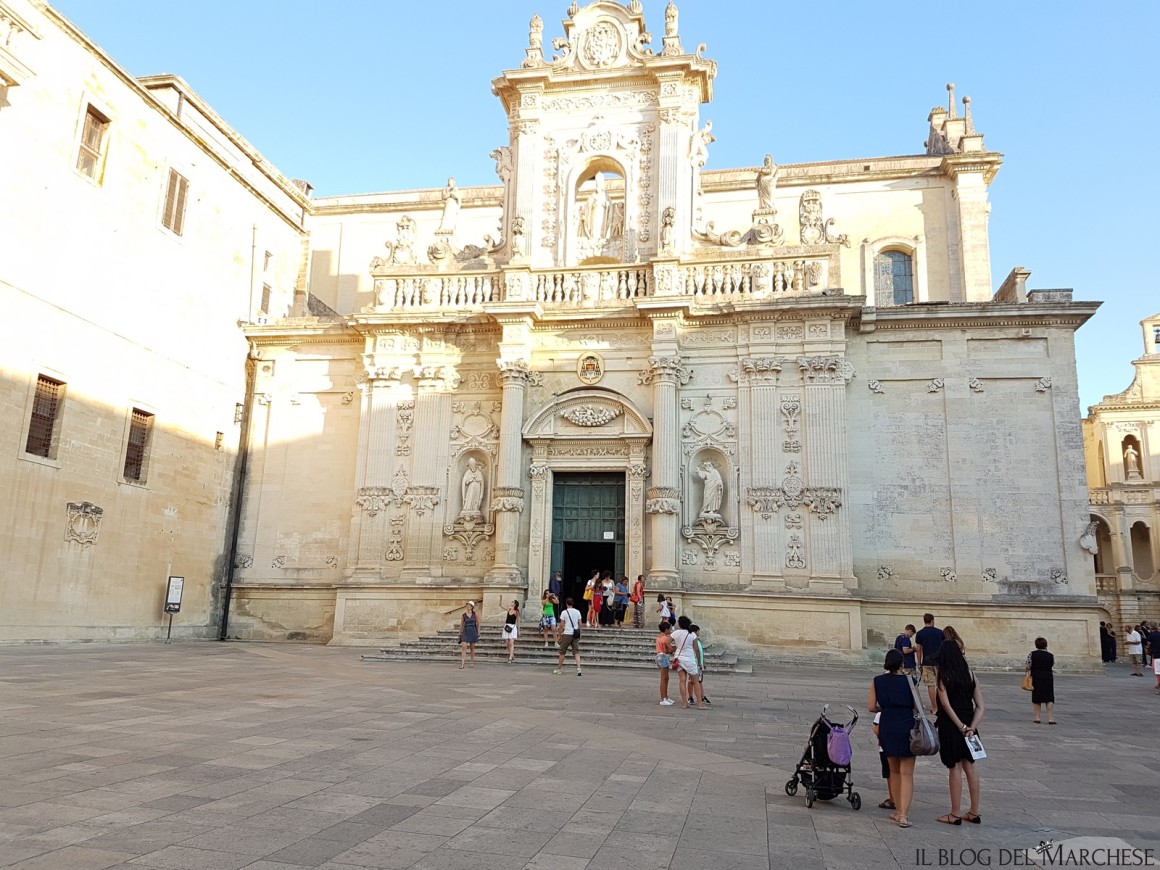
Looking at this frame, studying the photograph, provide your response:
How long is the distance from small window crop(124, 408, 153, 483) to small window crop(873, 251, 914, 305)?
81.2 feet

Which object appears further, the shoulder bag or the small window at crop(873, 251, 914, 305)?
the small window at crop(873, 251, 914, 305)

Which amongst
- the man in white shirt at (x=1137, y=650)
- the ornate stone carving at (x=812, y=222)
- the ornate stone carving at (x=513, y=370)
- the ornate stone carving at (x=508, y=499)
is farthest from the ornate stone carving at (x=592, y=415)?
the man in white shirt at (x=1137, y=650)

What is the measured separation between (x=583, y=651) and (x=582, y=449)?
6233 millimetres

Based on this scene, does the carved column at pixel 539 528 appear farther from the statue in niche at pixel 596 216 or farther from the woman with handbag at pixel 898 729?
the woman with handbag at pixel 898 729

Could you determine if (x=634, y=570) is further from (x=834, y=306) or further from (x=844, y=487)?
(x=834, y=306)

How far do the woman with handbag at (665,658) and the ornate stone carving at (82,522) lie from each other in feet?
48.8

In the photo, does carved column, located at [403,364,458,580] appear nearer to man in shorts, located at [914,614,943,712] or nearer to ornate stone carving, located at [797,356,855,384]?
ornate stone carving, located at [797,356,855,384]

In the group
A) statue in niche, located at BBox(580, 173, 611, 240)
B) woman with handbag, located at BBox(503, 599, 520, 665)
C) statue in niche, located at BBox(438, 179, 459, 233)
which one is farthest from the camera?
statue in niche, located at BBox(438, 179, 459, 233)

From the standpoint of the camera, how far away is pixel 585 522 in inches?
961

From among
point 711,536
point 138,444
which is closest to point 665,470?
point 711,536

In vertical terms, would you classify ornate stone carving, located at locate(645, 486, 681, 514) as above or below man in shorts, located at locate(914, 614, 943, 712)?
above

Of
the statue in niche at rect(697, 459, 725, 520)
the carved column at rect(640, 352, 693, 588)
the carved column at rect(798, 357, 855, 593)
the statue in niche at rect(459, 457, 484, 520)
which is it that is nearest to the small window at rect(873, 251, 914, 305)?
the carved column at rect(798, 357, 855, 593)

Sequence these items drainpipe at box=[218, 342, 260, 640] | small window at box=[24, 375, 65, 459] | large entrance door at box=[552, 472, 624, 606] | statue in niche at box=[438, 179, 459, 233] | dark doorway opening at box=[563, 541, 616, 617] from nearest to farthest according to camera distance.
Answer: small window at box=[24, 375, 65, 459]
large entrance door at box=[552, 472, 624, 606]
dark doorway opening at box=[563, 541, 616, 617]
drainpipe at box=[218, 342, 260, 640]
statue in niche at box=[438, 179, 459, 233]

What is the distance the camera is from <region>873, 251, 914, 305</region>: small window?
1215 inches
